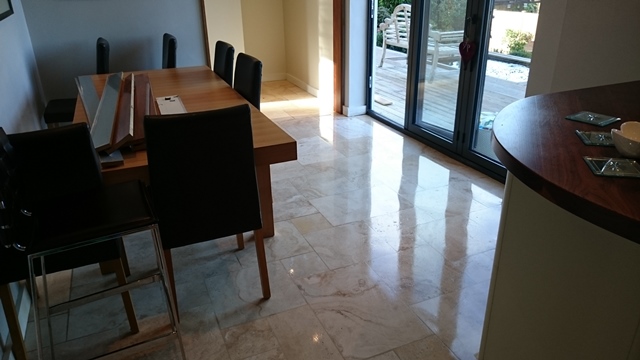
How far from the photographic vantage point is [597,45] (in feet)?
6.31

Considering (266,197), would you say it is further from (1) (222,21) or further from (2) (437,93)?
(1) (222,21)

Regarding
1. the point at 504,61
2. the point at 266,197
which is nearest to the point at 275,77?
the point at 504,61

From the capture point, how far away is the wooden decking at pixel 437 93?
3467mm

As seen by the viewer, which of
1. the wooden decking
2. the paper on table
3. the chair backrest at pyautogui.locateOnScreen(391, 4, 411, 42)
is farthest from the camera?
the chair backrest at pyautogui.locateOnScreen(391, 4, 411, 42)

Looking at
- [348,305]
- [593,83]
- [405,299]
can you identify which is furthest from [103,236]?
[593,83]

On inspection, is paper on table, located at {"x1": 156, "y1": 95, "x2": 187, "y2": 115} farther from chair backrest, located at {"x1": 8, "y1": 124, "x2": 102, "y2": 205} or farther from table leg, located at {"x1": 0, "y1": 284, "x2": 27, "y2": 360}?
table leg, located at {"x1": 0, "y1": 284, "x2": 27, "y2": 360}

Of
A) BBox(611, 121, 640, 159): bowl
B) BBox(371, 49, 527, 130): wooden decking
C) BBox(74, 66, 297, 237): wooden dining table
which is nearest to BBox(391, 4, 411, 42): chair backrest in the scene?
BBox(371, 49, 527, 130): wooden decking

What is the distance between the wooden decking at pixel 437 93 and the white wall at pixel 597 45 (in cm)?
112

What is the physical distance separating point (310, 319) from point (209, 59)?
3.51 m

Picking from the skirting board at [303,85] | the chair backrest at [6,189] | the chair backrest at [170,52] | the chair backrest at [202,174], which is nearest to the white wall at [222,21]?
the chair backrest at [170,52]

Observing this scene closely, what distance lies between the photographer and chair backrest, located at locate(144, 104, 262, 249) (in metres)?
1.74

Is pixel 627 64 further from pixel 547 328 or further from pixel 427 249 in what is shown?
pixel 427 249

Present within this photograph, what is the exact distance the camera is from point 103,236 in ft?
5.28

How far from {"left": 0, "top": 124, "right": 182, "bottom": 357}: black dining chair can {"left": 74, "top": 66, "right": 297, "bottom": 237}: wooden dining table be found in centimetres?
12
